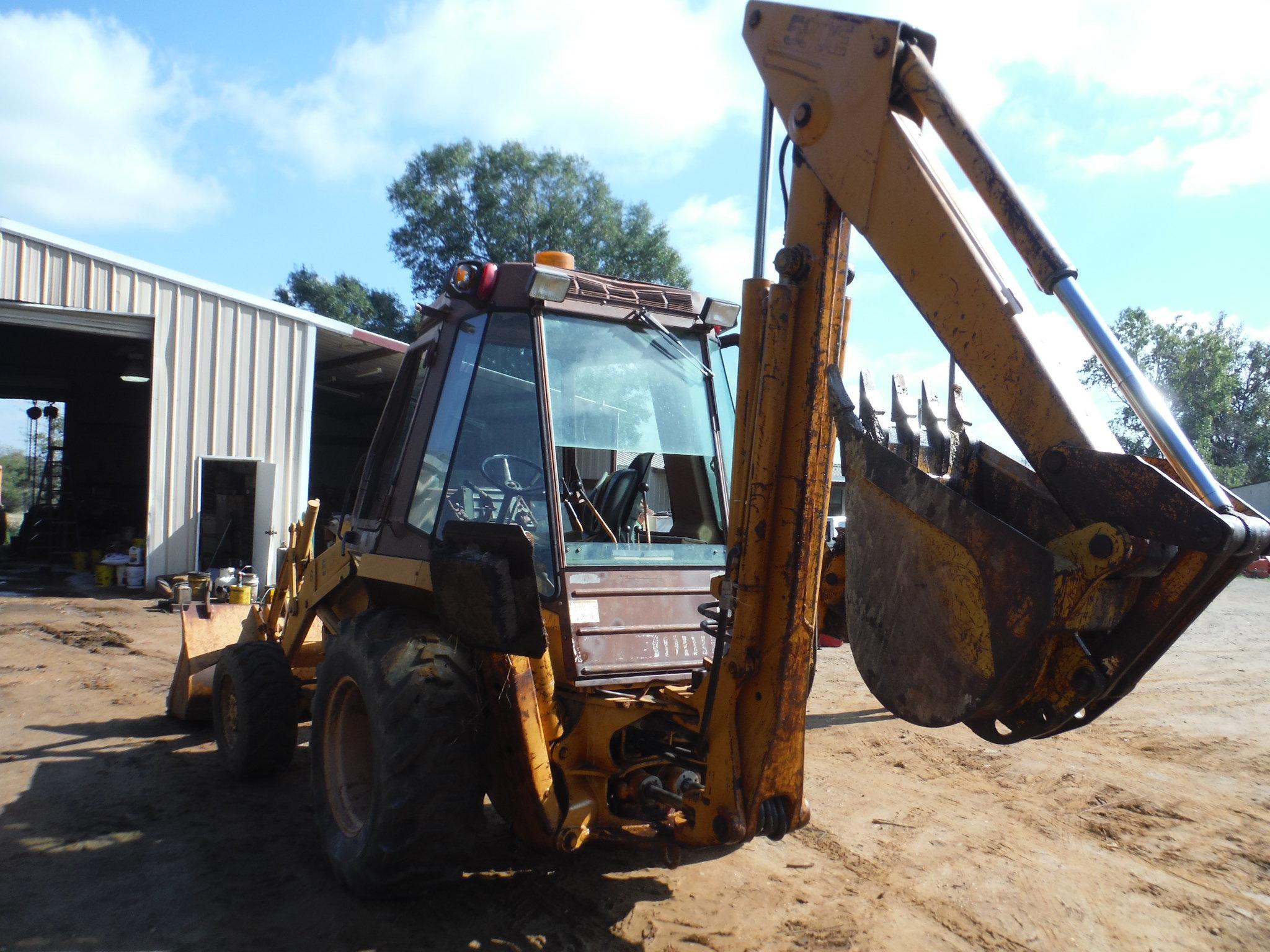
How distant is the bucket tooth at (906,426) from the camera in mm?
2568

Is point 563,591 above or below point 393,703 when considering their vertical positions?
above

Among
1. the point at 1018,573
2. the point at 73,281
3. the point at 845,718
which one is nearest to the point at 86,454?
the point at 73,281

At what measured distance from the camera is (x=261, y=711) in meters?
4.96

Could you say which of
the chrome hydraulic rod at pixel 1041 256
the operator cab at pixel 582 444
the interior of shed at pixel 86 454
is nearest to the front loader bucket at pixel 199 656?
the operator cab at pixel 582 444

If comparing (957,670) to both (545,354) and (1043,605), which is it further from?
(545,354)

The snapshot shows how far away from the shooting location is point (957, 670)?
229 cm

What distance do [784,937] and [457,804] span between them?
129 cm

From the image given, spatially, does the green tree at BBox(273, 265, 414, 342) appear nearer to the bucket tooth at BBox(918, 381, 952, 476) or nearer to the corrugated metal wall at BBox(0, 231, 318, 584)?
the corrugated metal wall at BBox(0, 231, 318, 584)

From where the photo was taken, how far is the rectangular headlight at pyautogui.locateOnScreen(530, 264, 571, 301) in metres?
3.66

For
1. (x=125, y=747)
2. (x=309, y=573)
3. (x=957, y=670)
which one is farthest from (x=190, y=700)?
(x=957, y=670)

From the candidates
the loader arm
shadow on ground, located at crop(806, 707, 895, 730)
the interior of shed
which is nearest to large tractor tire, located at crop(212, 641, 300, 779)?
the loader arm

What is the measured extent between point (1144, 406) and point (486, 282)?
2496 millimetres

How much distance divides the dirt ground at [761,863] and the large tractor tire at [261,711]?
0.15m

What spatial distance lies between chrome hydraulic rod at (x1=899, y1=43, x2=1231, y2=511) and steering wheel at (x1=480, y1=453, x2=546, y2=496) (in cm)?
185
